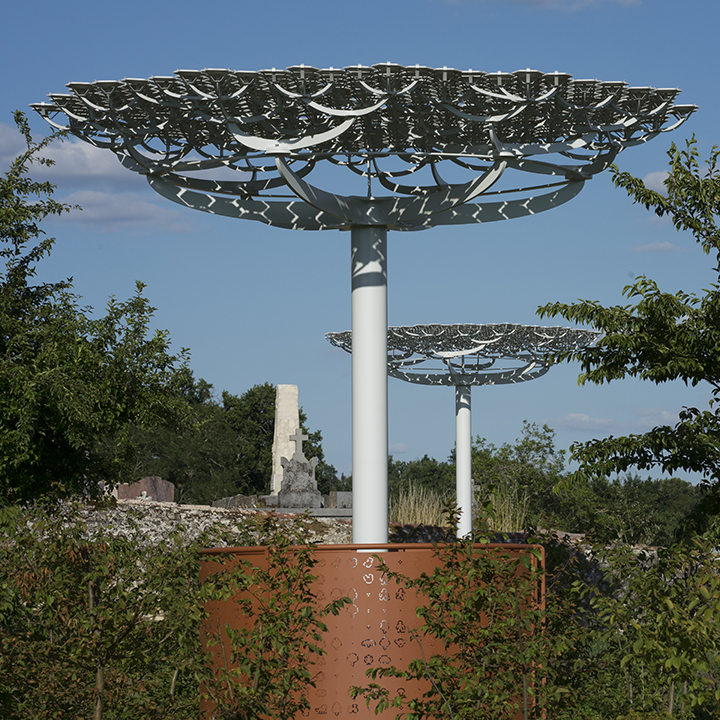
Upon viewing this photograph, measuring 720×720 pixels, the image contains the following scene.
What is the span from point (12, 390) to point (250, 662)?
5694mm

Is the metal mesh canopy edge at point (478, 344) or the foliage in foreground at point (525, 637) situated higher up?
the metal mesh canopy edge at point (478, 344)

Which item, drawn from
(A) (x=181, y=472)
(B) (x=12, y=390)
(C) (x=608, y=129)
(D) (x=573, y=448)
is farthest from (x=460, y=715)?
(A) (x=181, y=472)

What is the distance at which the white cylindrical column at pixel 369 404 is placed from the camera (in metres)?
8.20

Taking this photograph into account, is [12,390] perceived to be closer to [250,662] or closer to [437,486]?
[250,662]

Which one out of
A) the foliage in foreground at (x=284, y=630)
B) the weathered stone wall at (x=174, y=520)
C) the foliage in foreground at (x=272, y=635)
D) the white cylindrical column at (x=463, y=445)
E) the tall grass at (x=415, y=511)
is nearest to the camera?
the foliage in foreground at (x=284, y=630)

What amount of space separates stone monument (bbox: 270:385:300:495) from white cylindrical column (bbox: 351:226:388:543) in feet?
73.9

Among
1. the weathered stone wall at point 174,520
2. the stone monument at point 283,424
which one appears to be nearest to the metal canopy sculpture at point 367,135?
the weathered stone wall at point 174,520

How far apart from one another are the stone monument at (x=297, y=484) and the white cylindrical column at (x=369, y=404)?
607 inches

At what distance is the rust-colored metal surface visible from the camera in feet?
20.5

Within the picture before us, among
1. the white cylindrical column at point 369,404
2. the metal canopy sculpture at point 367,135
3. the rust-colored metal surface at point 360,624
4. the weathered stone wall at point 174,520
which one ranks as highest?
the metal canopy sculpture at point 367,135

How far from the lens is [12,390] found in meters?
9.84

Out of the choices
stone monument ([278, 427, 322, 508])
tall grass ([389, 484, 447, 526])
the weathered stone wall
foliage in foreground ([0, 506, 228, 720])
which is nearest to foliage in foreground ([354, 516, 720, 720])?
foliage in foreground ([0, 506, 228, 720])

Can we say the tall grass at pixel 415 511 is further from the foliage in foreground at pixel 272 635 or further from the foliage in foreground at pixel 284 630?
the foliage in foreground at pixel 272 635

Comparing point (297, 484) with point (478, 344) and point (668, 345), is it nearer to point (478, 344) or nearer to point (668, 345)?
point (478, 344)
